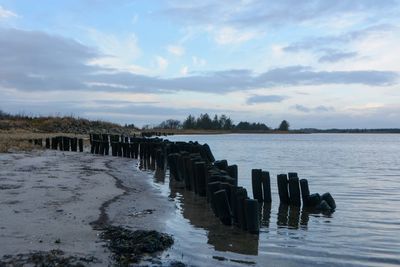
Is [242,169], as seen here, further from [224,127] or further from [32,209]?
[224,127]

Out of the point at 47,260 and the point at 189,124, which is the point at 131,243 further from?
the point at 189,124

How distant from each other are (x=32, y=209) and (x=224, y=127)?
166 m

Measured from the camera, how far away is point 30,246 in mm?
7387

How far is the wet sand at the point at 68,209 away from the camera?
25.3 ft

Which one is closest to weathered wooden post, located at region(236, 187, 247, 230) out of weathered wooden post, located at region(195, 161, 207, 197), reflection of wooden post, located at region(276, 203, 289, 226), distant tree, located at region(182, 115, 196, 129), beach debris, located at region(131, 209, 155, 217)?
reflection of wooden post, located at region(276, 203, 289, 226)

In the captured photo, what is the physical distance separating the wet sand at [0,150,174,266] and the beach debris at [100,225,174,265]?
170mm

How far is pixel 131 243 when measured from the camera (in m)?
7.90

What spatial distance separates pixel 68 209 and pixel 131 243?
339cm

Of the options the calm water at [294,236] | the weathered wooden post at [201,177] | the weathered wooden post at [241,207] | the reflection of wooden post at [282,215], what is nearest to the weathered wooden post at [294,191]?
the reflection of wooden post at [282,215]

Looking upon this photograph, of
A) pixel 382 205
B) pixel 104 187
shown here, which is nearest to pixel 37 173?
pixel 104 187

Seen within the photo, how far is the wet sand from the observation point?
7.71 meters

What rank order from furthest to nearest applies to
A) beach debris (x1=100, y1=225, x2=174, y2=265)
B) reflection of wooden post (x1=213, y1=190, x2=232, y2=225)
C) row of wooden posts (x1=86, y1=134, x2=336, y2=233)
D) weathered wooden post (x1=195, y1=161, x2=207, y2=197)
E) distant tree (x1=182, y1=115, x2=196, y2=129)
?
1. distant tree (x1=182, y1=115, x2=196, y2=129)
2. weathered wooden post (x1=195, y1=161, x2=207, y2=197)
3. reflection of wooden post (x1=213, y1=190, x2=232, y2=225)
4. row of wooden posts (x1=86, y1=134, x2=336, y2=233)
5. beach debris (x1=100, y1=225, x2=174, y2=265)

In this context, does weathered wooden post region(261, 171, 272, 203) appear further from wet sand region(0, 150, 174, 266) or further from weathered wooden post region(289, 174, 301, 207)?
wet sand region(0, 150, 174, 266)

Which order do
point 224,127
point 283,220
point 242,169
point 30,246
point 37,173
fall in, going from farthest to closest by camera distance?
point 224,127, point 242,169, point 37,173, point 283,220, point 30,246
